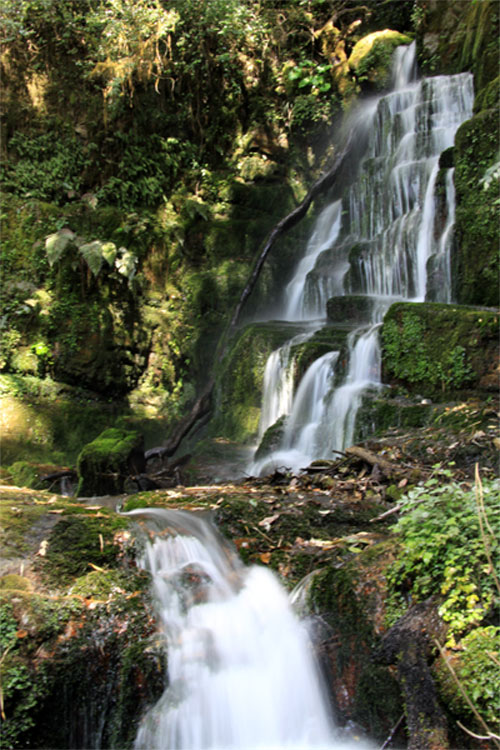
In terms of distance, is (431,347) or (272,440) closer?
(431,347)

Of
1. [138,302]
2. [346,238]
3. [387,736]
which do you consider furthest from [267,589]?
[346,238]

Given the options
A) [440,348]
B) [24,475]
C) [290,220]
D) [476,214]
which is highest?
[290,220]

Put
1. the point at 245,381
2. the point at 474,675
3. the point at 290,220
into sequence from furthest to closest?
the point at 290,220 → the point at 245,381 → the point at 474,675

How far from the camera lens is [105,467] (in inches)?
299

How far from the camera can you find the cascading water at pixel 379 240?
8352mm

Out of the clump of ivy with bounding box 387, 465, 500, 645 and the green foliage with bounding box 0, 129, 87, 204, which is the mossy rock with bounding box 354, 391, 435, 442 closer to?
the clump of ivy with bounding box 387, 465, 500, 645

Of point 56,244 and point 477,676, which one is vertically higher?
point 56,244

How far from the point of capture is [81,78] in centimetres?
1445

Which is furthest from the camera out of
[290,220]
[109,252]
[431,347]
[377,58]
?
[377,58]

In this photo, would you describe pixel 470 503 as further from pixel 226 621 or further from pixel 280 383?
pixel 280 383

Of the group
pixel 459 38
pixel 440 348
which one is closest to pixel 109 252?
pixel 440 348

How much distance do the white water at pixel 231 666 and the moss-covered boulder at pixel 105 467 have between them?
3.30 meters

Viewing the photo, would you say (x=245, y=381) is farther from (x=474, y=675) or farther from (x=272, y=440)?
(x=474, y=675)

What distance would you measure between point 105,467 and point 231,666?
4.36m
